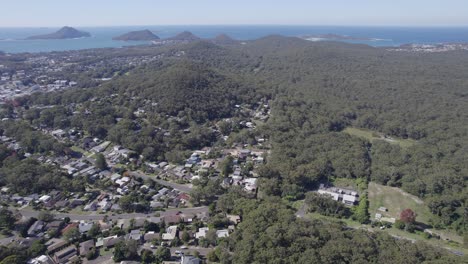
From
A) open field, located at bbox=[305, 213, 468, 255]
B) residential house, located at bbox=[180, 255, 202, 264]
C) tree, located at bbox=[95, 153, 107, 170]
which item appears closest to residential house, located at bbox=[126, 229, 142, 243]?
residential house, located at bbox=[180, 255, 202, 264]

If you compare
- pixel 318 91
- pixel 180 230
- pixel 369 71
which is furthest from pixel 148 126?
pixel 369 71

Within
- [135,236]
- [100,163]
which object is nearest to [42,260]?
[135,236]

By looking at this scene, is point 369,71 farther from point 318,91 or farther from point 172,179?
point 172,179

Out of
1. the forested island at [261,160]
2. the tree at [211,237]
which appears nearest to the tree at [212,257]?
the forested island at [261,160]

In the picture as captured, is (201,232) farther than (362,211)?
No

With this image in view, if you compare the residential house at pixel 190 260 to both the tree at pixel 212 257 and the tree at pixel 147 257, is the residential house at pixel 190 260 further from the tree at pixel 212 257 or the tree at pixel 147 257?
the tree at pixel 147 257

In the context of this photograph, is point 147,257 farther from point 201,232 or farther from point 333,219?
point 333,219
